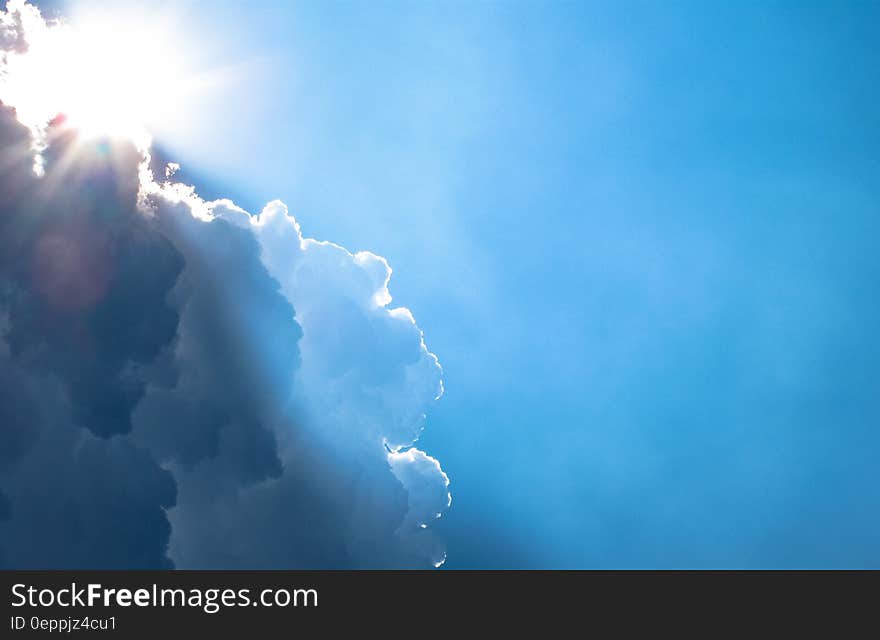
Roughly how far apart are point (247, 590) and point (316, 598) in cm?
409

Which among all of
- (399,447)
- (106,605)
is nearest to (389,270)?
(399,447)

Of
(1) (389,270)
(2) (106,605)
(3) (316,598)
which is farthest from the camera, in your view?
(1) (389,270)

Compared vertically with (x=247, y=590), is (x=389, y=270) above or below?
above

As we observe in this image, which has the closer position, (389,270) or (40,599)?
(40,599)

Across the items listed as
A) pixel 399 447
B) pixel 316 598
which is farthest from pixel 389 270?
pixel 316 598

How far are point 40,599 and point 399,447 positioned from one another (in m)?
34.6

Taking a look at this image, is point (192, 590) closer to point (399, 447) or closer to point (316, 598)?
point (316, 598)

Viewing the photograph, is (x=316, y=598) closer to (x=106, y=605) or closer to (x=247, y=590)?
(x=247, y=590)

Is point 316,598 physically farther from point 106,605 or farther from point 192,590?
point 106,605

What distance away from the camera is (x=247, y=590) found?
4062 centimetres

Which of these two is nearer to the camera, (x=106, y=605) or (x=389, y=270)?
(x=106, y=605)

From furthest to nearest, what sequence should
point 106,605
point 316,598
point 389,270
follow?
point 389,270 < point 316,598 < point 106,605

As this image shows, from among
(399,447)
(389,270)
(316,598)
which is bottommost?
(316,598)

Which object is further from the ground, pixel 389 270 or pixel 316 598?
pixel 389 270
